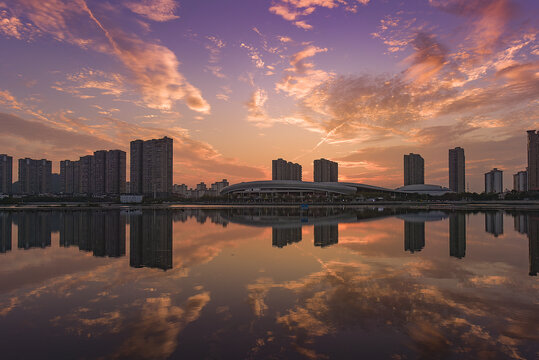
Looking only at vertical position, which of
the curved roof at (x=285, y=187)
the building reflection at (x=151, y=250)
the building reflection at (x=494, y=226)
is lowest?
the building reflection at (x=494, y=226)

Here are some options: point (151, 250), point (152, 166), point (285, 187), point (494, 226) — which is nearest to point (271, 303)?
point (151, 250)

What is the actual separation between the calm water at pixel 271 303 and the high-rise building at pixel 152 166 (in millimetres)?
164861

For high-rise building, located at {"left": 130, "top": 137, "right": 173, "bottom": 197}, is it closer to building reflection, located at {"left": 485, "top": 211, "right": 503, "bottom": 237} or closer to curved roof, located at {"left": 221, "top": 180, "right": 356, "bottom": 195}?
curved roof, located at {"left": 221, "top": 180, "right": 356, "bottom": 195}

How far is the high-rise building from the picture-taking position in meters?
181

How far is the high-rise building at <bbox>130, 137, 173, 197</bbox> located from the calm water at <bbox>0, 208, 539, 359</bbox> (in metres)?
165

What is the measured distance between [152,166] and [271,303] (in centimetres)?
18701

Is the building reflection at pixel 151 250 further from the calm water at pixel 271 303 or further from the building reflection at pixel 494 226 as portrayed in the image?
the building reflection at pixel 494 226

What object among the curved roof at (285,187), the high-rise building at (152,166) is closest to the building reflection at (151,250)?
the curved roof at (285,187)

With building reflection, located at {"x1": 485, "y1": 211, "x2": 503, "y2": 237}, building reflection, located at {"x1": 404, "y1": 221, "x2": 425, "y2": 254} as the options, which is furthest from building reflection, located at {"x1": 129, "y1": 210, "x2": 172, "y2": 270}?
building reflection, located at {"x1": 485, "y1": 211, "x2": 503, "y2": 237}

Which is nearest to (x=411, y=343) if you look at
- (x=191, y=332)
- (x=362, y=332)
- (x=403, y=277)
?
(x=362, y=332)

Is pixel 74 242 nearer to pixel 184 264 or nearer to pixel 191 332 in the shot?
pixel 184 264

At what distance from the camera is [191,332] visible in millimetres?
8961

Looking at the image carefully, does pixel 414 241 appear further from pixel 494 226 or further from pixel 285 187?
pixel 285 187

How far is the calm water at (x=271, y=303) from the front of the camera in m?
8.14
